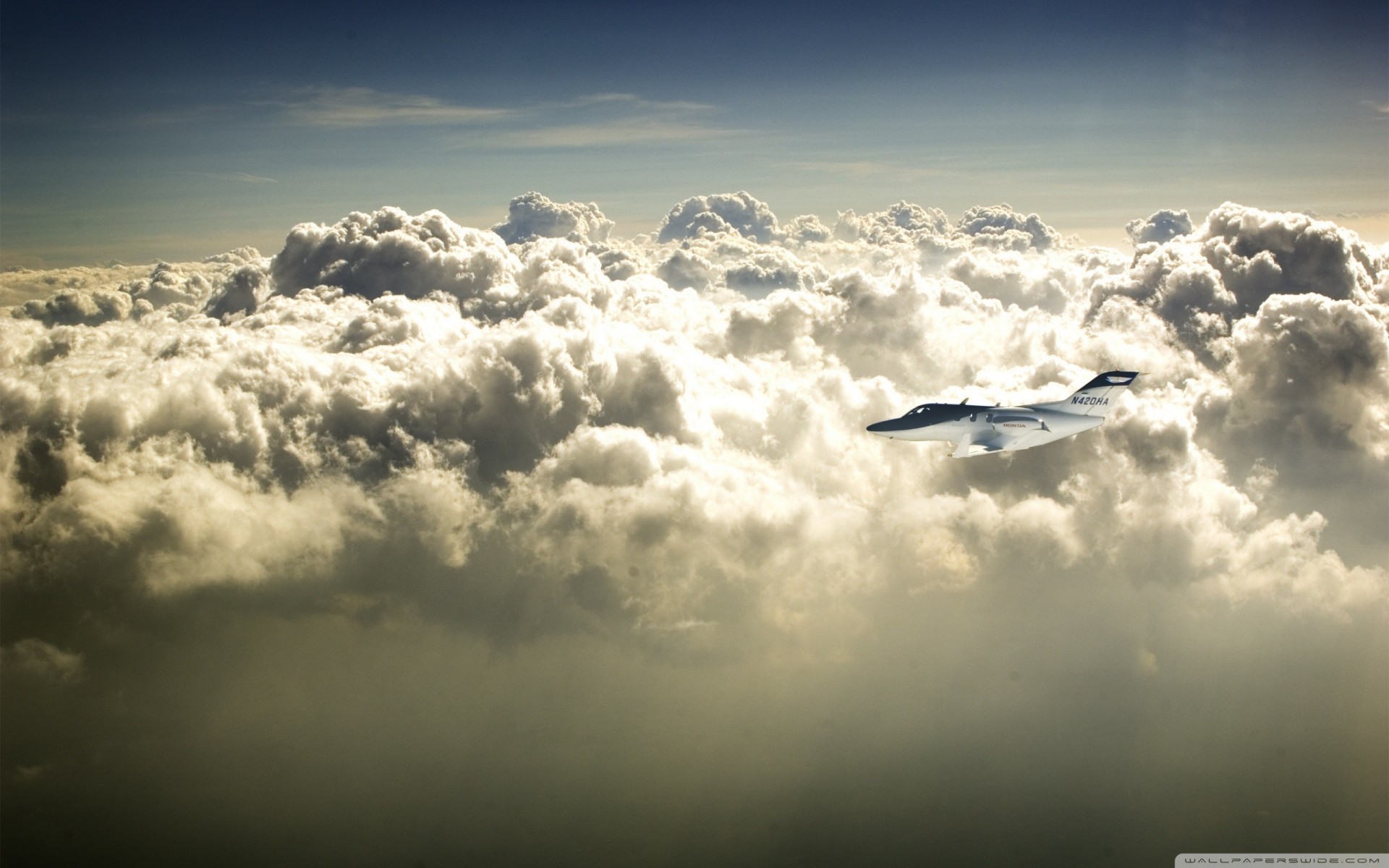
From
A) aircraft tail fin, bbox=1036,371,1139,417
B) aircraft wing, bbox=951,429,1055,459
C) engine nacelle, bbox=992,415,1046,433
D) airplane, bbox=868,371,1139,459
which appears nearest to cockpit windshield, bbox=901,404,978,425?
airplane, bbox=868,371,1139,459

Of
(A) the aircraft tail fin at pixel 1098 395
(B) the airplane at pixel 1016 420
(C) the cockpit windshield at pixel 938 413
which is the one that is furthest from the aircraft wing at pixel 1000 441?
(A) the aircraft tail fin at pixel 1098 395

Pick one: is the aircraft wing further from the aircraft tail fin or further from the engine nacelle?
the aircraft tail fin

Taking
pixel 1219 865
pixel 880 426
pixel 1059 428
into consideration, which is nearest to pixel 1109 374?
pixel 1059 428

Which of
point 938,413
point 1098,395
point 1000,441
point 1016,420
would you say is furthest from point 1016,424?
point 1098,395

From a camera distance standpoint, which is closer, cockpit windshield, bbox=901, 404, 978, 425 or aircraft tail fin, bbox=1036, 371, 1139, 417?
aircraft tail fin, bbox=1036, 371, 1139, 417

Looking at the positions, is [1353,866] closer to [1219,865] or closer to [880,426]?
[1219,865]

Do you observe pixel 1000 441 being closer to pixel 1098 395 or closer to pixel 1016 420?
pixel 1016 420

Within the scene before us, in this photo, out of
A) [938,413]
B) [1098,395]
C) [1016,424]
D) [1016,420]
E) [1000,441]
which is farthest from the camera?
[938,413]
